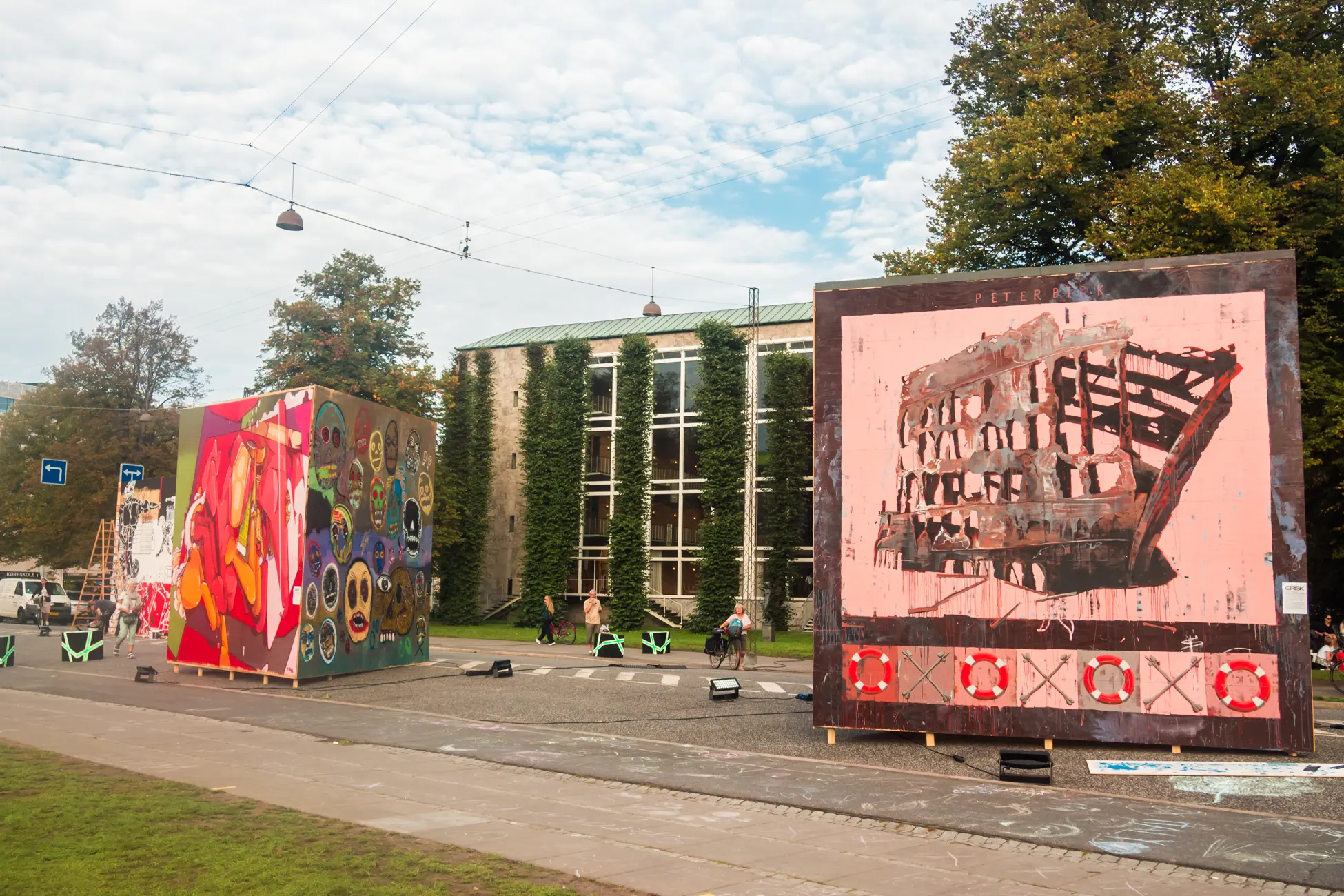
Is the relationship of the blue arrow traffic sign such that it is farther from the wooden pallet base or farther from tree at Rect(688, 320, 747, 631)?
tree at Rect(688, 320, 747, 631)

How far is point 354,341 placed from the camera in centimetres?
4534

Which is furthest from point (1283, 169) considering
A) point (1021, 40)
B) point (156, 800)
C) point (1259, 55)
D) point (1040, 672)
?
point (156, 800)

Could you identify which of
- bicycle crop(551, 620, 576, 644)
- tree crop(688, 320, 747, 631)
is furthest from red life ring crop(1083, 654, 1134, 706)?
tree crop(688, 320, 747, 631)

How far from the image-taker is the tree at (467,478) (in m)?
49.8

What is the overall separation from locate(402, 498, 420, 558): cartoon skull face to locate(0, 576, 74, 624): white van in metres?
29.3

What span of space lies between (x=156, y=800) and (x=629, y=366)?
3847 centimetres

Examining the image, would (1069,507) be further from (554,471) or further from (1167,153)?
(554,471)

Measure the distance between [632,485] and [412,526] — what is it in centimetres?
2246

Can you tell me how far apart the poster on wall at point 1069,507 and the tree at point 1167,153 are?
1065 centimetres

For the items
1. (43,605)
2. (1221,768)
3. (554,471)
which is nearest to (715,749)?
(1221,768)

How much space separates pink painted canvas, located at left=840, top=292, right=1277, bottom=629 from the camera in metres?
13.2

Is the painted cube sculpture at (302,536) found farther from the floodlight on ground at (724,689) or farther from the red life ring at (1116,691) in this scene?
the red life ring at (1116,691)

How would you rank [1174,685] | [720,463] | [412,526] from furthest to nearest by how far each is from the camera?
1. [720,463]
2. [412,526]
3. [1174,685]

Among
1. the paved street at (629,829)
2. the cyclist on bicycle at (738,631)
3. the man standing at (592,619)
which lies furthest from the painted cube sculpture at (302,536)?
the paved street at (629,829)
